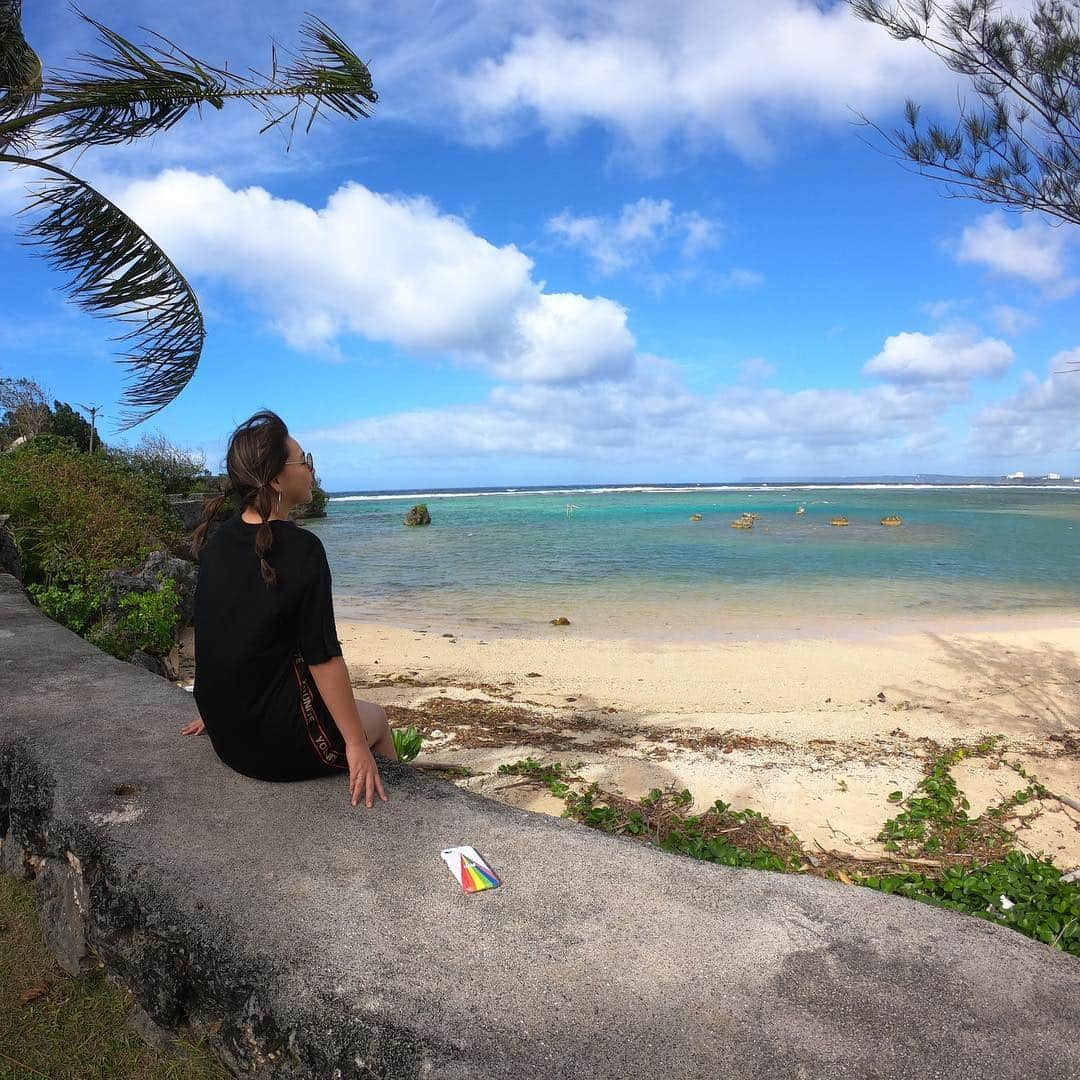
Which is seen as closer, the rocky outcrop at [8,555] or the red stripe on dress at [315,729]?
the red stripe on dress at [315,729]

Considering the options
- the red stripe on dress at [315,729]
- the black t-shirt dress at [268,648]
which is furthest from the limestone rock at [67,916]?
the red stripe on dress at [315,729]

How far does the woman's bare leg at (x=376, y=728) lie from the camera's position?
2912 millimetres

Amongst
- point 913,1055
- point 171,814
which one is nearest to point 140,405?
point 171,814

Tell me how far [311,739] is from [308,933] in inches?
30.5

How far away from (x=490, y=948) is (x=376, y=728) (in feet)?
4.02

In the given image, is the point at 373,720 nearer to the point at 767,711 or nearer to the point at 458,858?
the point at 458,858

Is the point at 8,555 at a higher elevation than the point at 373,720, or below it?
higher

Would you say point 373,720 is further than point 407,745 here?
No

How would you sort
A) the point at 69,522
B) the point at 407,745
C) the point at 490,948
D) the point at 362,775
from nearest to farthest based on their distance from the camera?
the point at 490,948, the point at 362,775, the point at 407,745, the point at 69,522

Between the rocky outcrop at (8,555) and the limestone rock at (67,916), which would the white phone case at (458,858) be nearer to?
the limestone rock at (67,916)

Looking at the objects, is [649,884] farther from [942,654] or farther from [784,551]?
[784,551]

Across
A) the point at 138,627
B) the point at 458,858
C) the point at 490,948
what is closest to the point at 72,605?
the point at 138,627

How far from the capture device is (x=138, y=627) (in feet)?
22.1

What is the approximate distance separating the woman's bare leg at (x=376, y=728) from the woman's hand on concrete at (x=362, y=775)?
289mm
